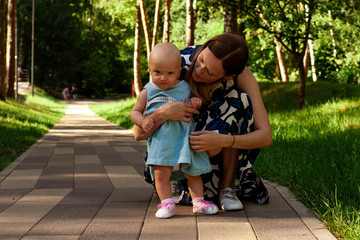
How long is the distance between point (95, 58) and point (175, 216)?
5914 cm

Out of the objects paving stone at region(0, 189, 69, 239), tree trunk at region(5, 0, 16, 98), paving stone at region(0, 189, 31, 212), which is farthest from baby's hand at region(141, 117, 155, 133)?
tree trunk at region(5, 0, 16, 98)

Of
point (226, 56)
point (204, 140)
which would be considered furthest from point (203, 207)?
point (226, 56)

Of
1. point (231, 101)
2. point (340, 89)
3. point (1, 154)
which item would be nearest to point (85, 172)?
point (1, 154)

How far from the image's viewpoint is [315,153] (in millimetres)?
5930

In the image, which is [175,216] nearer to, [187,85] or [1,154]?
[187,85]

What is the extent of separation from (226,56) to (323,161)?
227 centimetres

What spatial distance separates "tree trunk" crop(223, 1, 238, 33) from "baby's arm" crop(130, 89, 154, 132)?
8.99 m

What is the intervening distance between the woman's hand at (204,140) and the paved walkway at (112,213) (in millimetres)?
520

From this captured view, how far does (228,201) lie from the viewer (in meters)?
3.87

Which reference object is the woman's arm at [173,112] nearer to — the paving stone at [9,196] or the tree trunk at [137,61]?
the paving stone at [9,196]

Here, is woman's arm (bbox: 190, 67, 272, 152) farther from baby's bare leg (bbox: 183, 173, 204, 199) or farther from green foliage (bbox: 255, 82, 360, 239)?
green foliage (bbox: 255, 82, 360, 239)

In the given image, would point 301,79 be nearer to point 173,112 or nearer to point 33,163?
point 33,163

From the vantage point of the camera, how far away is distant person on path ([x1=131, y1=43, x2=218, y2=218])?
3438mm

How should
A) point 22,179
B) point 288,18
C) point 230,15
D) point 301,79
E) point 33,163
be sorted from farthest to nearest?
point 230,15 → point 301,79 → point 288,18 → point 33,163 → point 22,179
